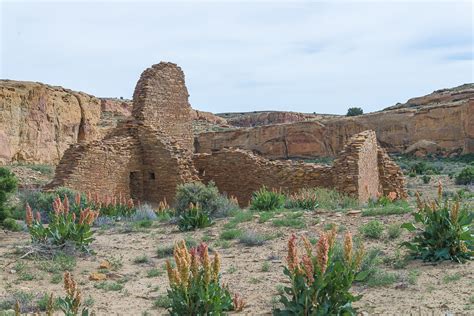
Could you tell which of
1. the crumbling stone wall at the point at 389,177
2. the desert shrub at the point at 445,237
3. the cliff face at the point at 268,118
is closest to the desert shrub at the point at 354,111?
the cliff face at the point at 268,118

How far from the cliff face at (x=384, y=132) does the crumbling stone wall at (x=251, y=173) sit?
25.8 metres

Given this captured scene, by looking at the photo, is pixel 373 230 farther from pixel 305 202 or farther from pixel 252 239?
pixel 305 202

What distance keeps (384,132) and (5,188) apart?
112ft

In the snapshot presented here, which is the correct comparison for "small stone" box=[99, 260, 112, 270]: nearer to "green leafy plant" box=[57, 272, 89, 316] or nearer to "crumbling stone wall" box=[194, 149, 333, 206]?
"green leafy plant" box=[57, 272, 89, 316]

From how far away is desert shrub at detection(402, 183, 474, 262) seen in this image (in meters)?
6.68

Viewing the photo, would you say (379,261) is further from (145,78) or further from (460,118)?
(460,118)

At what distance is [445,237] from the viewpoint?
6.77 meters

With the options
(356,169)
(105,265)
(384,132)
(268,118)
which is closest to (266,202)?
(356,169)

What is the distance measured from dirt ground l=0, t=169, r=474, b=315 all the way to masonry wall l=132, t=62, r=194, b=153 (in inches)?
287

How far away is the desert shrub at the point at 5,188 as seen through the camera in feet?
35.2

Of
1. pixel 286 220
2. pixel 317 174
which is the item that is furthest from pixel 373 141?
pixel 286 220

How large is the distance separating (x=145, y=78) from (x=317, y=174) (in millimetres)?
6095

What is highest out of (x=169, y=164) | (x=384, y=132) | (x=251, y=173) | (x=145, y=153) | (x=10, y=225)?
(x=384, y=132)

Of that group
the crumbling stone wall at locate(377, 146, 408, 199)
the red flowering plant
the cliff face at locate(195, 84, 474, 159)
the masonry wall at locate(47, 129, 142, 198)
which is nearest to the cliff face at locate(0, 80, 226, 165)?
the masonry wall at locate(47, 129, 142, 198)
